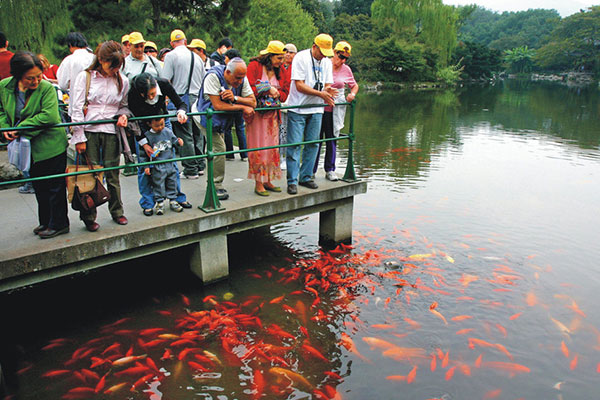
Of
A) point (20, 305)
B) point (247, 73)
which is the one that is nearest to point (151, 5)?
point (247, 73)

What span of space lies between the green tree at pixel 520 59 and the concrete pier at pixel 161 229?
323ft

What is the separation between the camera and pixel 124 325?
16.2 feet

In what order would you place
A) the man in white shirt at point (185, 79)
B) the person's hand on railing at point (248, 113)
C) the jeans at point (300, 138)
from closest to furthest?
1. the person's hand on railing at point (248, 113)
2. the jeans at point (300, 138)
3. the man in white shirt at point (185, 79)

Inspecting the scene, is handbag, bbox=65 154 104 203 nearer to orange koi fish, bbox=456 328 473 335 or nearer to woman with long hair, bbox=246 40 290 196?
woman with long hair, bbox=246 40 290 196

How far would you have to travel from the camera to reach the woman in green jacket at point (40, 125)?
4105 millimetres

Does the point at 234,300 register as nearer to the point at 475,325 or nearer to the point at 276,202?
the point at 276,202

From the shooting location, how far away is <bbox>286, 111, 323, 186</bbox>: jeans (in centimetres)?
607

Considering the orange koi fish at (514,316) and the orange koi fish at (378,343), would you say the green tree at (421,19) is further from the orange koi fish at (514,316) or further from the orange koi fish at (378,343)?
the orange koi fish at (378,343)

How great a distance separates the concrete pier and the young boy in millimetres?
194

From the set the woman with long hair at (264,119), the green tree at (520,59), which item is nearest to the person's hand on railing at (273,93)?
the woman with long hair at (264,119)

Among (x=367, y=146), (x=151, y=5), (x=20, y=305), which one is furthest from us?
(x=151, y=5)

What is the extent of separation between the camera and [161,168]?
5133 millimetres

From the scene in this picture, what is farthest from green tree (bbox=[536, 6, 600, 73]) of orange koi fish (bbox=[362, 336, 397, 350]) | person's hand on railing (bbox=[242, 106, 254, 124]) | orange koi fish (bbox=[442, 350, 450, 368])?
orange koi fish (bbox=[362, 336, 397, 350])

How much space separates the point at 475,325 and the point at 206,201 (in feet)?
11.4
